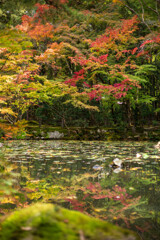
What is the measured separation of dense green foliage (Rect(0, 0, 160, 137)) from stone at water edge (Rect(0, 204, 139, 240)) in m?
6.63

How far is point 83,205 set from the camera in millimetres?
1852

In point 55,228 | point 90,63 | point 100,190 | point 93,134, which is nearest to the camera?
point 55,228

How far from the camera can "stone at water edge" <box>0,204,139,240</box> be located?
0.73 meters

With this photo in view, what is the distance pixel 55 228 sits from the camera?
751mm

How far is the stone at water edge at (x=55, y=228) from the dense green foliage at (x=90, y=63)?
261 inches

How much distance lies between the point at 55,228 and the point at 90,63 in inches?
322

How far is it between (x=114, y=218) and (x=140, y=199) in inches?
20.7

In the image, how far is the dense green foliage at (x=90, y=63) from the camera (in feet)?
27.1

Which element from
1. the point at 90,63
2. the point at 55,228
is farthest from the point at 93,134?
the point at 55,228

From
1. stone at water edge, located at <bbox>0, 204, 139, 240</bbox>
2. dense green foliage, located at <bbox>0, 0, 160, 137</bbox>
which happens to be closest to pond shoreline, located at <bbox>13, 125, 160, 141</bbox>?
dense green foliage, located at <bbox>0, 0, 160, 137</bbox>

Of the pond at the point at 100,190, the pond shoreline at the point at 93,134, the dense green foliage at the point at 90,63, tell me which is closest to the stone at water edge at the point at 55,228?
the pond at the point at 100,190

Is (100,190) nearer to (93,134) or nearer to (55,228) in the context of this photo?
(55,228)

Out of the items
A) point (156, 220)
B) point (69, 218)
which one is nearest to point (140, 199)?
point (156, 220)

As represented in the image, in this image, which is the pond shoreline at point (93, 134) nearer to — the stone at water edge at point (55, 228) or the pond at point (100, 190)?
the pond at point (100, 190)
